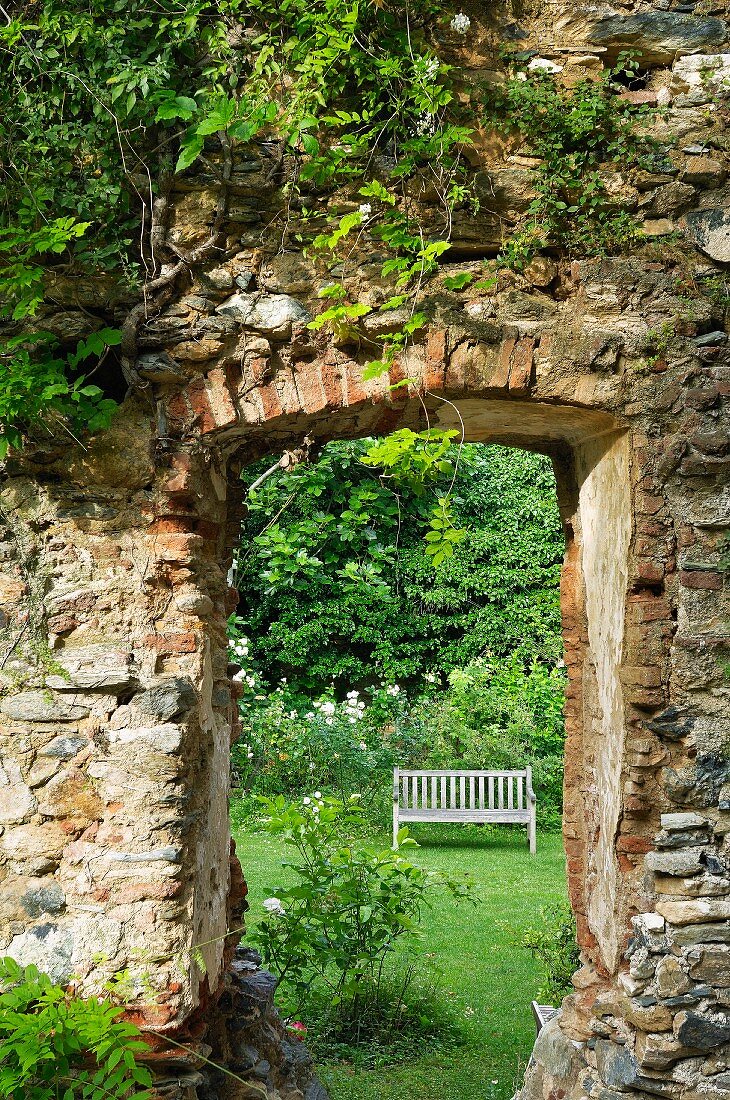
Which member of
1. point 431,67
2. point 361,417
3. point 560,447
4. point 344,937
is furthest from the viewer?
point 344,937

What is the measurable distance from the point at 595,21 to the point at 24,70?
1.97 meters

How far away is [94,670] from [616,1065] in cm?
217

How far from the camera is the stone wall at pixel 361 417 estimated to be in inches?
116

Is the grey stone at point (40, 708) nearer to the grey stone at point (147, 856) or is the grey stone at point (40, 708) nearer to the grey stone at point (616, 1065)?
the grey stone at point (147, 856)

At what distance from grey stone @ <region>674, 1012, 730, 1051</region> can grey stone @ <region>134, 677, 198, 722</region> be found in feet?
6.09

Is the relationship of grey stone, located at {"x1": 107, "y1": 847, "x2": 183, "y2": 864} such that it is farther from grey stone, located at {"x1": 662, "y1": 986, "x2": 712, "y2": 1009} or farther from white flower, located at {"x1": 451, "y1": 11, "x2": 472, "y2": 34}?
white flower, located at {"x1": 451, "y1": 11, "x2": 472, "y2": 34}

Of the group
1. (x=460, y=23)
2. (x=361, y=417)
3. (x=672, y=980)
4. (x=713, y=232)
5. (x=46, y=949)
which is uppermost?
(x=460, y=23)

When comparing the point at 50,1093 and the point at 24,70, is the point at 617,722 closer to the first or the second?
the point at 50,1093

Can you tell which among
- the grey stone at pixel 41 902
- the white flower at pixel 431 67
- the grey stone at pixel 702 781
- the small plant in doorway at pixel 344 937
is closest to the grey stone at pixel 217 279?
the white flower at pixel 431 67

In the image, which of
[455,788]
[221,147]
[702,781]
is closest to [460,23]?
[221,147]

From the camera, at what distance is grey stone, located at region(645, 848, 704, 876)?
305cm

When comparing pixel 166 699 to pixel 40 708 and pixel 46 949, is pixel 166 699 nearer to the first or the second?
pixel 40 708

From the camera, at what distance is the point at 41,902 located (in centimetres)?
293

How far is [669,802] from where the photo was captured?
314 cm
